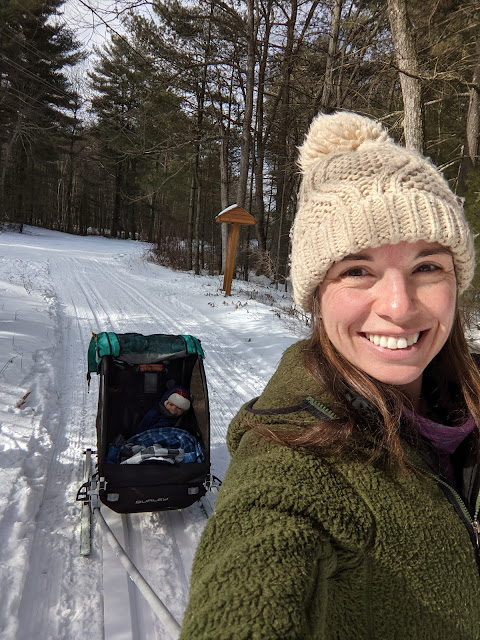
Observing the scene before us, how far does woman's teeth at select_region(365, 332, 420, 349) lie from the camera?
1.07m

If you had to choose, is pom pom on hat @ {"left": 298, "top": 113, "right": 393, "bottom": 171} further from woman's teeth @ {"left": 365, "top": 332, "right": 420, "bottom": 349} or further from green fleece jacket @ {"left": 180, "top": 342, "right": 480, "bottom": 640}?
green fleece jacket @ {"left": 180, "top": 342, "right": 480, "bottom": 640}

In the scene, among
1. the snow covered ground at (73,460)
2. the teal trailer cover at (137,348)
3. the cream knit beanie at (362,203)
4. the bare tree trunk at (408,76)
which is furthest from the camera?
the bare tree trunk at (408,76)

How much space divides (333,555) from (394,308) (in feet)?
2.04

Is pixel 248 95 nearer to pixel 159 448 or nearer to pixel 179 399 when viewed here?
pixel 179 399

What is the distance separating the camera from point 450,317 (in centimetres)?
111

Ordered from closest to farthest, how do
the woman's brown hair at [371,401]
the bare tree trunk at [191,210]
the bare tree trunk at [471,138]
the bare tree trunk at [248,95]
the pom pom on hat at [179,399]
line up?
the woman's brown hair at [371,401] → the pom pom on hat at [179,399] → the bare tree trunk at [471,138] → the bare tree trunk at [248,95] → the bare tree trunk at [191,210]

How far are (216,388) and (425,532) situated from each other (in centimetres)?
420

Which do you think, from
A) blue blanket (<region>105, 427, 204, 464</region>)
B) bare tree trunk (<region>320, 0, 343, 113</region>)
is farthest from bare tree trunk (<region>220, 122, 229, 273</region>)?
blue blanket (<region>105, 427, 204, 464</region>)

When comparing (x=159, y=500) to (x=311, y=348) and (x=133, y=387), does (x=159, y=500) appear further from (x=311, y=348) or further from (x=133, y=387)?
(x=311, y=348)

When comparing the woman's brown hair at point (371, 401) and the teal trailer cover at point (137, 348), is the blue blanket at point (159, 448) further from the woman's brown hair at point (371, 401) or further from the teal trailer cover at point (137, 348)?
the woman's brown hair at point (371, 401)

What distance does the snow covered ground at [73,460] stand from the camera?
2061 mm

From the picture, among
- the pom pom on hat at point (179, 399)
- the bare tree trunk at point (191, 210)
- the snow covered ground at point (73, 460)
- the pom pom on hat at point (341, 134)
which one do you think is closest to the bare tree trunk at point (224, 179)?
the bare tree trunk at point (191, 210)

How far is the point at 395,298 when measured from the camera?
3.39ft

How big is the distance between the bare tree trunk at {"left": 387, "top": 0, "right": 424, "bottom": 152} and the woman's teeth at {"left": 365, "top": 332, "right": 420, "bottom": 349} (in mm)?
5213
